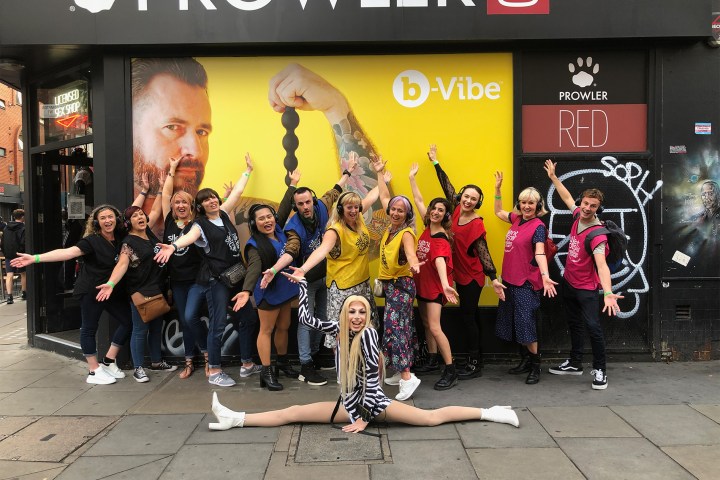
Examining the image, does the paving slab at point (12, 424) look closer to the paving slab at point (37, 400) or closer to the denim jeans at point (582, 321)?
the paving slab at point (37, 400)

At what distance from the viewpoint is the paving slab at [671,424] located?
159 inches

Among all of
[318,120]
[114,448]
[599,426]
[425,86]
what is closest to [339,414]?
[114,448]

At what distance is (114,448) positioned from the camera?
402cm

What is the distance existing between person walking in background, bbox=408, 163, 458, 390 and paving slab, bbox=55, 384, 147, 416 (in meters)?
2.91

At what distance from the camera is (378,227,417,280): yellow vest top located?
16.3ft

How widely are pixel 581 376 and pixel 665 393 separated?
2.66 feet

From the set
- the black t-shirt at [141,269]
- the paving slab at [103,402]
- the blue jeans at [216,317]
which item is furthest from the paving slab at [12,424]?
the blue jeans at [216,317]

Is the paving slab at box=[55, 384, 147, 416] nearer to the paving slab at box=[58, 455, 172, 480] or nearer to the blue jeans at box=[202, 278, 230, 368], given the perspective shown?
the blue jeans at box=[202, 278, 230, 368]

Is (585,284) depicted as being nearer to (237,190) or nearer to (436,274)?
(436,274)

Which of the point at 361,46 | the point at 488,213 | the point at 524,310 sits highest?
the point at 361,46

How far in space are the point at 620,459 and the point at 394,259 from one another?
2383 millimetres

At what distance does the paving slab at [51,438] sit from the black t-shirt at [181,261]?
1590mm

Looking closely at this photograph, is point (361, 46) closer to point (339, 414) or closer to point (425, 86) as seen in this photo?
point (425, 86)

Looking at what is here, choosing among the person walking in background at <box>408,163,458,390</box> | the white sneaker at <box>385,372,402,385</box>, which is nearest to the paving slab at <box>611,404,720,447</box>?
the person walking in background at <box>408,163,458,390</box>
